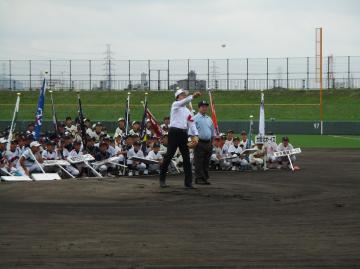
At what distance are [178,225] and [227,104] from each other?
4927 centimetres

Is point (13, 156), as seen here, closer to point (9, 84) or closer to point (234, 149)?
point (234, 149)

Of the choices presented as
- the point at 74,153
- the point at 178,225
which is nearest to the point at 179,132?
the point at 178,225

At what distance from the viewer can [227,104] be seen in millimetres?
59812

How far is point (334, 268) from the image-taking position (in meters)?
7.85

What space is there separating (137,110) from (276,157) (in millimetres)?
34161

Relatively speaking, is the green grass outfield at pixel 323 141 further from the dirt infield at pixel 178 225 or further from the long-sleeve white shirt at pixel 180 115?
the long-sleeve white shirt at pixel 180 115

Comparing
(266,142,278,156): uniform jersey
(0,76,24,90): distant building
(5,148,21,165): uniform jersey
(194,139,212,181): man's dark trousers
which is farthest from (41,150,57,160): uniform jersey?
(0,76,24,90): distant building

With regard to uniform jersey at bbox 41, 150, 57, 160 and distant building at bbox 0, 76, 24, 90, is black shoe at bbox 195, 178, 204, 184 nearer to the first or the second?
uniform jersey at bbox 41, 150, 57, 160

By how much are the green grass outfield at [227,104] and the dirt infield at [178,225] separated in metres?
38.9

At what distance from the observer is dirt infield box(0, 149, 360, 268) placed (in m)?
8.32

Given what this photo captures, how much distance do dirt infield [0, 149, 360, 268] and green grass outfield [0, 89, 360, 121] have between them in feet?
128

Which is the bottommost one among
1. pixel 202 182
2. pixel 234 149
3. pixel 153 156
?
pixel 202 182

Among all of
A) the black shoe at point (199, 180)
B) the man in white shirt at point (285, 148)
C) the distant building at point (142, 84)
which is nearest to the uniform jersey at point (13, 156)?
the black shoe at point (199, 180)

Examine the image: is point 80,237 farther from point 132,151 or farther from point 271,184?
point 132,151
